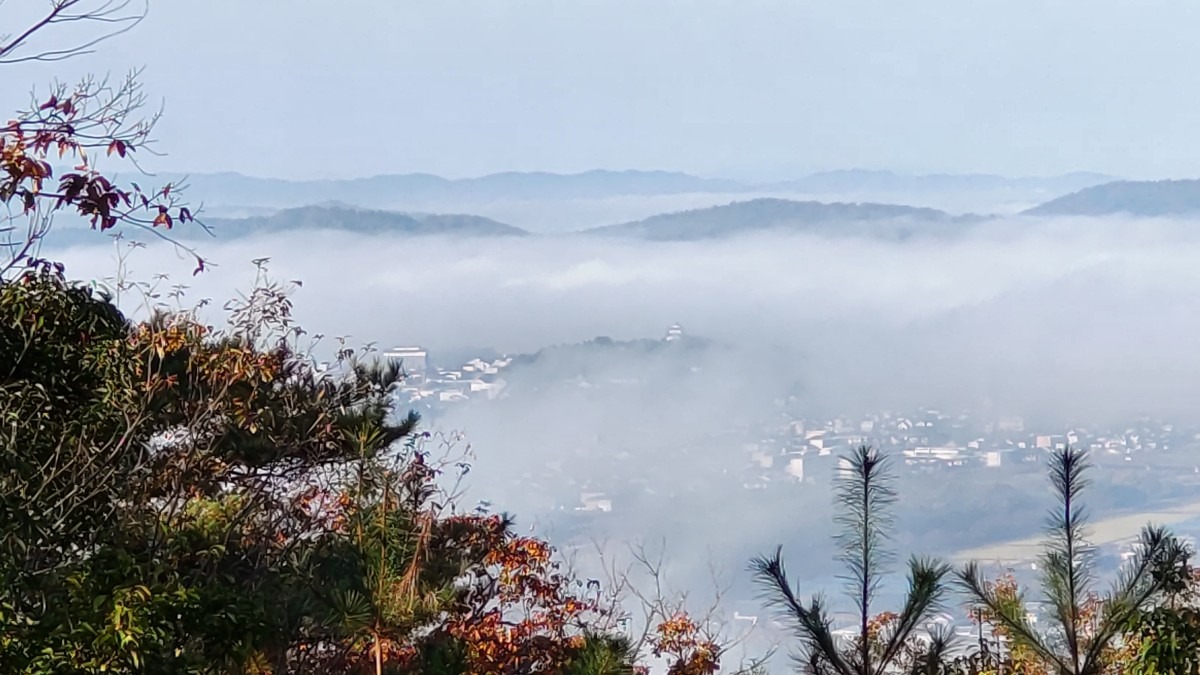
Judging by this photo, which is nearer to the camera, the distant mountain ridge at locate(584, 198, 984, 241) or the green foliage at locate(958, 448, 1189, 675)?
the green foliage at locate(958, 448, 1189, 675)

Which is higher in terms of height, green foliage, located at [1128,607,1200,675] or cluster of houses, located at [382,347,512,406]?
green foliage, located at [1128,607,1200,675]

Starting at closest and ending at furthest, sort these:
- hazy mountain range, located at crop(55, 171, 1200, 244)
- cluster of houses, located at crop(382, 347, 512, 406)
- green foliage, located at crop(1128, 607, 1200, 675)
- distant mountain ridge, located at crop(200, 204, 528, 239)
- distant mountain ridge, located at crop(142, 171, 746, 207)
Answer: green foliage, located at crop(1128, 607, 1200, 675), cluster of houses, located at crop(382, 347, 512, 406), distant mountain ridge, located at crop(200, 204, 528, 239), distant mountain ridge, located at crop(142, 171, 746, 207), hazy mountain range, located at crop(55, 171, 1200, 244)

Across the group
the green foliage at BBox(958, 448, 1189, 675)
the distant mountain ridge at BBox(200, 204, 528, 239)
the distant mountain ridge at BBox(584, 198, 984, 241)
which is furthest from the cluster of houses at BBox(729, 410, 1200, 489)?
the distant mountain ridge at BBox(584, 198, 984, 241)

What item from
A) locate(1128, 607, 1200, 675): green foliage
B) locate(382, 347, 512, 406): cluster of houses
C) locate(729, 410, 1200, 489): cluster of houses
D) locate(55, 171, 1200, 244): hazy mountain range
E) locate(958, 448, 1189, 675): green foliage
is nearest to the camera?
locate(1128, 607, 1200, 675): green foliage

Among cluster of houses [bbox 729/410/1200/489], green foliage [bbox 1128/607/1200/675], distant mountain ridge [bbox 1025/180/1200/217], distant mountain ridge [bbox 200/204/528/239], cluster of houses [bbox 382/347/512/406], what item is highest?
distant mountain ridge [bbox 1025/180/1200/217]

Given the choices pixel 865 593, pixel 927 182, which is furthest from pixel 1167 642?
pixel 927 182

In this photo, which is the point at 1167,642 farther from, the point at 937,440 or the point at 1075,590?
the point at 937,440

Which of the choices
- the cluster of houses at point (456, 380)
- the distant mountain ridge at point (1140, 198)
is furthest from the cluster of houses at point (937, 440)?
the distant mountain ridge at point (1140, 198)

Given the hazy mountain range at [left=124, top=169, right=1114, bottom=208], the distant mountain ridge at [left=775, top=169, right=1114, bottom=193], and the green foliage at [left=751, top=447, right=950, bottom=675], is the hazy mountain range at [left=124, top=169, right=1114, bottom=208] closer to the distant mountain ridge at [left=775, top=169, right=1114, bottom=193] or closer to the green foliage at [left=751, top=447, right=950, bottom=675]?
the distant mountain ridge at [left=775, top=169, right=1114, bottom=193]
